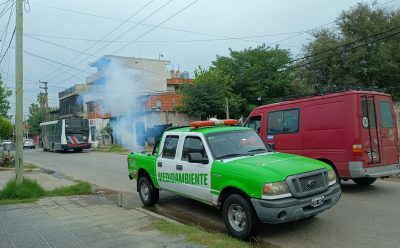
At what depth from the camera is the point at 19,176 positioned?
1101cm

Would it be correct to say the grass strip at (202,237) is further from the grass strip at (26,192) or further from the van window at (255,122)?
the van window at (255,122)

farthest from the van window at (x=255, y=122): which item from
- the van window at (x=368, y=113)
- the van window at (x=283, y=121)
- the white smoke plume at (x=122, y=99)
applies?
the white smoke plume at (x=122, y=99)

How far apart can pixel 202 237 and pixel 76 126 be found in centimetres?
3155

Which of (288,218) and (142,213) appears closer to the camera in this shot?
(288,218)

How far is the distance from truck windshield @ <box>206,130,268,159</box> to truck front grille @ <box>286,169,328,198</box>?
1.32m

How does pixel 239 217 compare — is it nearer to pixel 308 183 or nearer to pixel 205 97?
pixel 308 183

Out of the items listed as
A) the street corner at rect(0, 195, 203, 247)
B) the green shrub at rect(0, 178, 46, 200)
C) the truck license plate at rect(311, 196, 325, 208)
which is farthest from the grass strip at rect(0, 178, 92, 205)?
the truck license plate at rect(311, 196, 325, 208)

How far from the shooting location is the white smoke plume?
31.8 meters

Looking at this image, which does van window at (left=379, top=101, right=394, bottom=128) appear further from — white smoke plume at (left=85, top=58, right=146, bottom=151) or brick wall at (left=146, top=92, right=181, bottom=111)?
brick wall at (left=146, top=92, right=181, bottom=111)

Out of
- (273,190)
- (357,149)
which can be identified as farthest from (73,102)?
(273,190)

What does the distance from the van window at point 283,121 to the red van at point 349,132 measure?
0.03m

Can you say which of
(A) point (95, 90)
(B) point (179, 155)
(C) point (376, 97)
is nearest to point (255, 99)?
(A) point (95, 90)

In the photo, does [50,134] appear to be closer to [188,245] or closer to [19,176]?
[19,176]

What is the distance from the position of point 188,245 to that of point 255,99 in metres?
36.9
